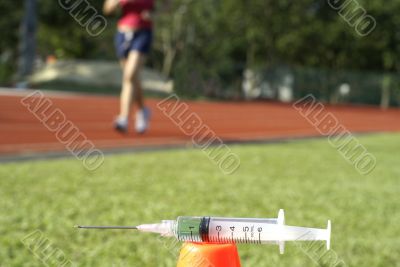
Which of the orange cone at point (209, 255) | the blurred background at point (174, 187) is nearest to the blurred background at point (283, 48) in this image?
the blurred background at point (174, 187)

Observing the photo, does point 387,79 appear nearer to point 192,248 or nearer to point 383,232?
point 383,232

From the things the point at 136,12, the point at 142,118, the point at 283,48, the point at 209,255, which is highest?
the point at 283,48

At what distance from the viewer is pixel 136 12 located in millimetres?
7266

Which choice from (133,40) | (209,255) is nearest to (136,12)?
(133,40)

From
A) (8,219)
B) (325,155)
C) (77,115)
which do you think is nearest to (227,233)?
(8,219)

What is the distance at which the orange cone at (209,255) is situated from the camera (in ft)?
4.51

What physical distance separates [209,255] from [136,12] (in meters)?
6.21

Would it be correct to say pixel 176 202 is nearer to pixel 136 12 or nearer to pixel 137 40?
pixel 137 40

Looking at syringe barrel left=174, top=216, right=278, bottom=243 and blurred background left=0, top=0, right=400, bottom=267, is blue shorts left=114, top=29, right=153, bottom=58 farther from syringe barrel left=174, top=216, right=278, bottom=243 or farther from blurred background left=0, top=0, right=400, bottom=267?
syringe barrel left=174, top=216, right=278, bottom=243

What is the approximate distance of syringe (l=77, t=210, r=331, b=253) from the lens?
127cm

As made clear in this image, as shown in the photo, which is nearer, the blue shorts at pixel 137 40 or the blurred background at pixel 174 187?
the blurred background at pixel 174 187

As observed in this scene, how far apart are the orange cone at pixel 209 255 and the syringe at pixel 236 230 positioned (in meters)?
0.02

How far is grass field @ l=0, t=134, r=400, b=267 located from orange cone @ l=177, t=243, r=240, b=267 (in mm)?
997

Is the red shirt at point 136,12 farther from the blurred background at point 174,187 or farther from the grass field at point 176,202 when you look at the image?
the grass field at point 176,202
